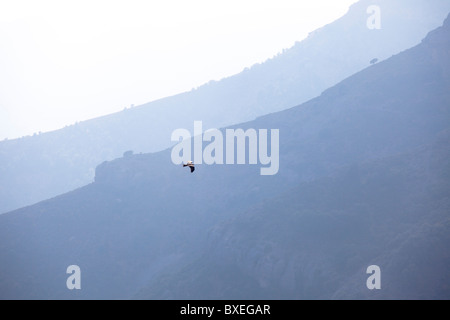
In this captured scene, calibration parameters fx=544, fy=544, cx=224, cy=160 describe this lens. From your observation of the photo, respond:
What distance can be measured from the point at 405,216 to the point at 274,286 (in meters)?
37.5

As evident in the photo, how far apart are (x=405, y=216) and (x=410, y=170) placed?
885 inches

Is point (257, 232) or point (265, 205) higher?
point (265, 205)

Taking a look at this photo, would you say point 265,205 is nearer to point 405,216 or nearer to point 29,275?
point 405,216

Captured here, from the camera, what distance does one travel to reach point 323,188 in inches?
6491
